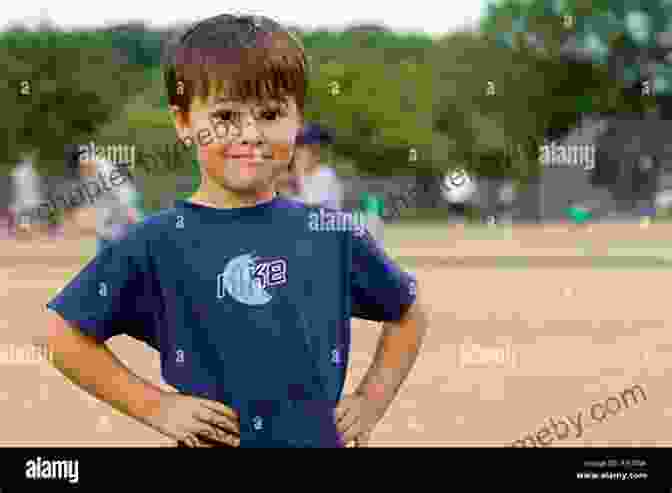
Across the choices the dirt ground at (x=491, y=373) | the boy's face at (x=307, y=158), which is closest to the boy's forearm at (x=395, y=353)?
the dirt ground at (x=491, y=373)

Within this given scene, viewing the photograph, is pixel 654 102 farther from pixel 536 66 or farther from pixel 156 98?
pixel 156 98

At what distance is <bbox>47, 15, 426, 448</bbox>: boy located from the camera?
2654 mm

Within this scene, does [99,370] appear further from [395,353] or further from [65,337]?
[395,353]

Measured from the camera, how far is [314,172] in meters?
12.5

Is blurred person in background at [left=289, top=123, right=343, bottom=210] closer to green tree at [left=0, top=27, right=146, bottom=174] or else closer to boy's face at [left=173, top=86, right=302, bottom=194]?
boy's face at [left=173, top=86, right=302, bottom=194]

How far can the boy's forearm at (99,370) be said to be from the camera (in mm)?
2742

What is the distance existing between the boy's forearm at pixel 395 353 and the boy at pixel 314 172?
9091 millimetres

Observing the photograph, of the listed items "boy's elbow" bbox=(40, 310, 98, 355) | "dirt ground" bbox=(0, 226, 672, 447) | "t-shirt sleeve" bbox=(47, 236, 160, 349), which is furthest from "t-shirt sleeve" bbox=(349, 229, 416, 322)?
"dirt ground" bbox=(0, 226, 672, 447)

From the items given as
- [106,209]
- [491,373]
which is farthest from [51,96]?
[491,373]

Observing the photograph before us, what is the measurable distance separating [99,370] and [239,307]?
0.32m

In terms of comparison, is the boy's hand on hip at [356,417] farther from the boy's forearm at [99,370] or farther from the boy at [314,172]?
the boy at [314,172]

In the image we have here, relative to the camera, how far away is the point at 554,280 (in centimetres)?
2125

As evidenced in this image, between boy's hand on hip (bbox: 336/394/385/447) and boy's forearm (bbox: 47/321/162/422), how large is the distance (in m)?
0.36
